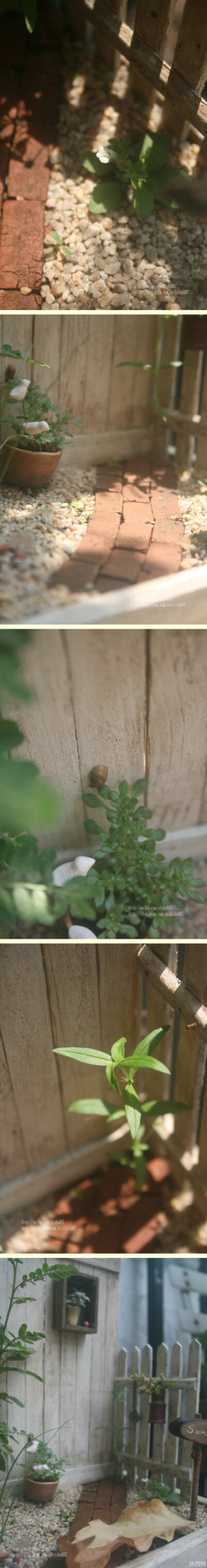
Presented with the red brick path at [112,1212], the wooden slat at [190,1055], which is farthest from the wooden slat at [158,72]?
the red brick path at [112,1212]

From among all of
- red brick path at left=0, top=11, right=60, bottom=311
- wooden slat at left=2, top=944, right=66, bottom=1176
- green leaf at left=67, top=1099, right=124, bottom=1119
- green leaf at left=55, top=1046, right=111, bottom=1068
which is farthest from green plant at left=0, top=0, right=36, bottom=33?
green leaf at left=67, top=1099, right=124, bottom=1119

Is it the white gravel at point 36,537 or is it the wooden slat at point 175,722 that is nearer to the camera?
the white gravel at point 36,537

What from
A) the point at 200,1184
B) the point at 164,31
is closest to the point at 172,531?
the point at 164,31

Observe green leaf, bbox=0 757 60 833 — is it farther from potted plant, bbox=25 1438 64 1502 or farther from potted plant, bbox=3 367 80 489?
potted plant, bbox=25 1438 64 1502

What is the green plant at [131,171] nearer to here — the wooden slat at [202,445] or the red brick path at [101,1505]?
the wooden slat at [202,445]

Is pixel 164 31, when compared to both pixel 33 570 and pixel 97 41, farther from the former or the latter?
pixel 33 570
